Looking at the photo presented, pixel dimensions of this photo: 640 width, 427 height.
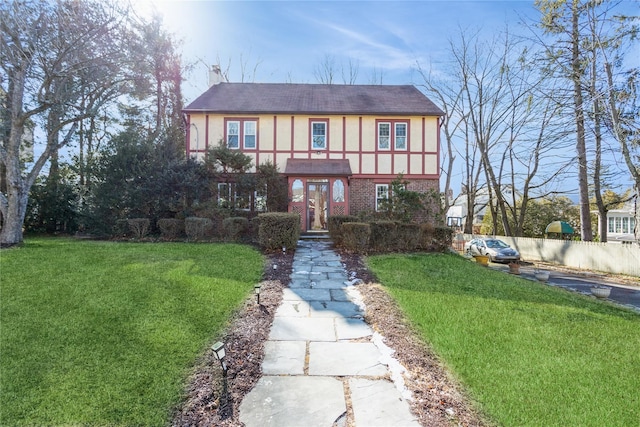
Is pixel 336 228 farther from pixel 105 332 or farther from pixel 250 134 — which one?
pixel 105 332

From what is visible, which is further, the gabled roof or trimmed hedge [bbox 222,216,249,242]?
the gabled roof

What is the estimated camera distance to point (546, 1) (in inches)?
463

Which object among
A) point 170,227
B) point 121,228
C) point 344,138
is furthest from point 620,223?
point 121,228

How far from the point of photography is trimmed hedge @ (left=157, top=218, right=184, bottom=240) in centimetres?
1123

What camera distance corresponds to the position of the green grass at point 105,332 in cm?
260

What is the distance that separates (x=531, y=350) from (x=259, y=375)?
2996 mm

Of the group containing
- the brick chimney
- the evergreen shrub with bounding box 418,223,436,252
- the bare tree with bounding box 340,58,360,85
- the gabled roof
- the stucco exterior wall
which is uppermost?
the bare tree with bounding box 340,58,360,85

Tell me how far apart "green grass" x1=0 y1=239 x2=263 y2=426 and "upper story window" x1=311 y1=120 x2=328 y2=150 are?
9120mm

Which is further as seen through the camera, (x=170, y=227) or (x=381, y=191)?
(x=381, y=191)

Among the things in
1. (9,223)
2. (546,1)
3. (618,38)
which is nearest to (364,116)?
(546,1)

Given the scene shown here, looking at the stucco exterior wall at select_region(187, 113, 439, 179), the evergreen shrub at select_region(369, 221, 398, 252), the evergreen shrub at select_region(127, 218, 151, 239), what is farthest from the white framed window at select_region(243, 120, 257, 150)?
the evergreen shrub at select_region(369, 221, 398, 252)

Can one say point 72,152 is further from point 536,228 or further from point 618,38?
point 536,228

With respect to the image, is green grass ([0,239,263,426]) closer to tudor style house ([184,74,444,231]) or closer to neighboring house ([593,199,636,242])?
tudor style house ([184,74,444,231])

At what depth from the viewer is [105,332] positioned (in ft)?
12.3
